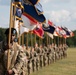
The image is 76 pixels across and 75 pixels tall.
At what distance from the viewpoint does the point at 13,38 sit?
6562mm

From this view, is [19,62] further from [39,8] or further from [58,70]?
[58,70]

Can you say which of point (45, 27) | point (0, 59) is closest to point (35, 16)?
point (0, 59)

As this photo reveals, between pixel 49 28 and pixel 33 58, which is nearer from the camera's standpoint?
pixel 33 58

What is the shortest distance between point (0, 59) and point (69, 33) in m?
31.3

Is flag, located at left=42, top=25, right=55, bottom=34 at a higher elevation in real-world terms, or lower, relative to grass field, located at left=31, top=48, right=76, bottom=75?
higher

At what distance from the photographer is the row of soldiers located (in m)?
17.5

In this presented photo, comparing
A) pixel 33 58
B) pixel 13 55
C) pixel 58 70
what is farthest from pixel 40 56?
pixel 13 55

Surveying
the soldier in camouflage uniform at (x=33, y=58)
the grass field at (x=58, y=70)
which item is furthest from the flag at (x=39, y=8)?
the grass field at (x=58, y=70)

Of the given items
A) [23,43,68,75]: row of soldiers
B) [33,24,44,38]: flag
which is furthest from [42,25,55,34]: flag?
[33,24,44,38]: flag

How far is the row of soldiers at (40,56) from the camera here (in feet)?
57.3

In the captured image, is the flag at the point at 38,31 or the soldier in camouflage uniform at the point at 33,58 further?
the flag at the point at 38,31

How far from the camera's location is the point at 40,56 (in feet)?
74.0

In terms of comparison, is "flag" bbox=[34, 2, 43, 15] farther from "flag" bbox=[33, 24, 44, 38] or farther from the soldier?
"flag" bbox=[33, 24, 44, 38]

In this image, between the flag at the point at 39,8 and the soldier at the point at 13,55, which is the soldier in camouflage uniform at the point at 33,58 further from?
the soldier at the point at 13,55
